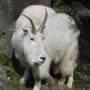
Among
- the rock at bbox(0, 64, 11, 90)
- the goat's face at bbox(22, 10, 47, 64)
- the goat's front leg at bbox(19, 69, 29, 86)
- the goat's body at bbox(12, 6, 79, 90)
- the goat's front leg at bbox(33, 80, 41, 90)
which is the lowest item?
the goat's front leg at bbox(19, 69, 29, 86)

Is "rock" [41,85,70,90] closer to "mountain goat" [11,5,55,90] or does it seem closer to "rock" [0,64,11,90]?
"mountain goat" [11,5,55,90]

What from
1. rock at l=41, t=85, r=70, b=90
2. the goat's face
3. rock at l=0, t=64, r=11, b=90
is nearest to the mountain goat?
the goat's face

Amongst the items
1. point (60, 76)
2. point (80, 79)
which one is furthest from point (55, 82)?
point (80, 79)

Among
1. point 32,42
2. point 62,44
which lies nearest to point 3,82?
Result: point 32,42

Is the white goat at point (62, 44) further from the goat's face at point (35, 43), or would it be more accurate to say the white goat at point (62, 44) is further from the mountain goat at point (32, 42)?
→ the goat's face at point (35, 43)

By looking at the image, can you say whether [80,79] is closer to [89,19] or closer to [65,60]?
[65,60]

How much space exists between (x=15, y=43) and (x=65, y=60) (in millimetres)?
1058

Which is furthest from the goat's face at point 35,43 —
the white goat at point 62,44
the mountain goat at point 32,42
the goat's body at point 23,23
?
the white goat at point 62,44

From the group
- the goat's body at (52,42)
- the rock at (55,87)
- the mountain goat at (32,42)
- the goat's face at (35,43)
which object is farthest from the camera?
the rock at (55,87)

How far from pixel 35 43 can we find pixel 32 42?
0.23 feet

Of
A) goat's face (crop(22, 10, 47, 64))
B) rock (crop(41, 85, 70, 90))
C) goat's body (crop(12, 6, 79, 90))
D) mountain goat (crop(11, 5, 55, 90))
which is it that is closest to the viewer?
goat's face (crop(22, 10, 47, 64))

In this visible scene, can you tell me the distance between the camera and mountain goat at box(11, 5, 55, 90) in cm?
862

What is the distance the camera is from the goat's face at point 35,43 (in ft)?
27.9

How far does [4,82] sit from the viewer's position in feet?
29.1
